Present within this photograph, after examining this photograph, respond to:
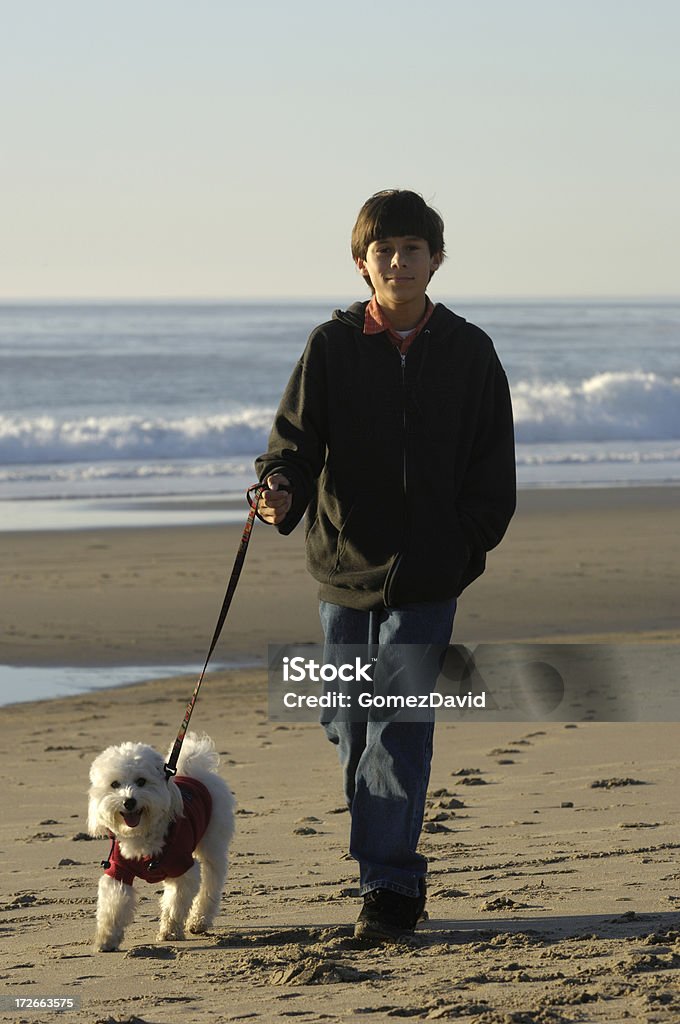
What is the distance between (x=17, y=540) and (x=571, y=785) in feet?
32.5

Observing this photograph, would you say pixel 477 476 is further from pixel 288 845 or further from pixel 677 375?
pixel 677 375

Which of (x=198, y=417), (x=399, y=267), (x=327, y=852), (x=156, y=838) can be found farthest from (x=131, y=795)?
(x=198, y=417)

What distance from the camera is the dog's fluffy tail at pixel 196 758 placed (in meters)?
4.59

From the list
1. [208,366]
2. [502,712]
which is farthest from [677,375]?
[502,712]

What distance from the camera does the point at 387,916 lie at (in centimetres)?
409

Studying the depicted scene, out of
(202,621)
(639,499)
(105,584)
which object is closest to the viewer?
(202,621)

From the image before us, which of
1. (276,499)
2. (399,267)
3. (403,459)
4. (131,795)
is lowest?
(131,795)

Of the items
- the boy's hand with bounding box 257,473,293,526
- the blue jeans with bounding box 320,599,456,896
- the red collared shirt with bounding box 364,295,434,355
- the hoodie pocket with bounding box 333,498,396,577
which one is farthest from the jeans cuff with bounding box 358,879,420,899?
the red collared shirt with bounding box 364,295,434,355

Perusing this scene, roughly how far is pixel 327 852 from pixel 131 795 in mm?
1371

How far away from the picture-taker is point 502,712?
8.06 meters

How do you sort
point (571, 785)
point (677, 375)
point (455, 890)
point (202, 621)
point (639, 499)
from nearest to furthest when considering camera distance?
point (455, 890) < point (571, 785) < point (202, 621) < point (639, 499) < point (677, 375)

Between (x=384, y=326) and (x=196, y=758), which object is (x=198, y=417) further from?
(x=384, y=326)

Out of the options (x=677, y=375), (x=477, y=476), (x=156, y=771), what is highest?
(x=677, y=375)

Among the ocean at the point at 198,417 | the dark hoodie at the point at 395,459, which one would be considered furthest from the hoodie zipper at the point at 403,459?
the ocean at the point at 198,417
